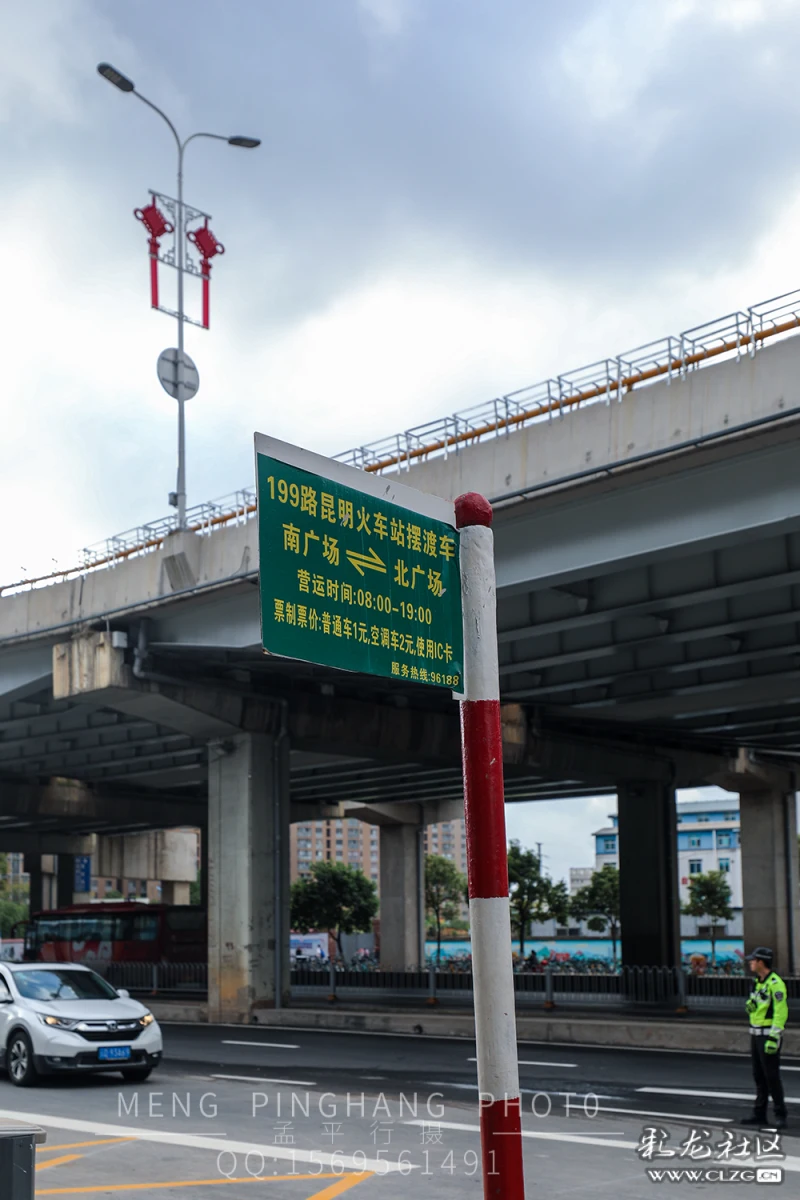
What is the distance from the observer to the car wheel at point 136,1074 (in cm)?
1702

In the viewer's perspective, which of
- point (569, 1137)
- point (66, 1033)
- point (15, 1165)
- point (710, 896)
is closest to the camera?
point (15, 1165)

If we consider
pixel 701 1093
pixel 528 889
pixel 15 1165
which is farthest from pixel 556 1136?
pixel 528 889

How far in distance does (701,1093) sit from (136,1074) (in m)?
7.10

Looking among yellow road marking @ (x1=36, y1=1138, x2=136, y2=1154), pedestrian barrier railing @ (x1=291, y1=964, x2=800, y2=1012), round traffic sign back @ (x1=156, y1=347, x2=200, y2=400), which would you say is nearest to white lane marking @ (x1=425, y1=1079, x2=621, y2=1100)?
yellow road marking @ (x1=36, y1=1138, x2=136, y2=1154)

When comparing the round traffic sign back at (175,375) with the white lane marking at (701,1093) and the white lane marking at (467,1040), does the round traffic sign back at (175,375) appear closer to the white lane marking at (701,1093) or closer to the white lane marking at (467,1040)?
the white lane marking at (467,1040)

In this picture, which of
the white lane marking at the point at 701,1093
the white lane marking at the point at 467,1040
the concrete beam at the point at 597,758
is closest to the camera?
the white lane marking at the point at 701,1093

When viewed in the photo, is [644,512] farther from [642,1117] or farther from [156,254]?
[156,254]

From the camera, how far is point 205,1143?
11945 millimetres

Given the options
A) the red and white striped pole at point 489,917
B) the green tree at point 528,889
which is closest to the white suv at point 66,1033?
the red and white striped pole at point 489,917

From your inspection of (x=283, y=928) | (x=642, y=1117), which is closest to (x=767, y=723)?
(x=283, y=928)

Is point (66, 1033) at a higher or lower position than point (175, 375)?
lower

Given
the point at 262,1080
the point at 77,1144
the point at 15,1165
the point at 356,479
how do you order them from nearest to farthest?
the point at 356,479 < the point at 15,1165 < the point at 77,1144 < the point at 262,1080

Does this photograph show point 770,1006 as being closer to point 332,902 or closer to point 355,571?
point 355,571

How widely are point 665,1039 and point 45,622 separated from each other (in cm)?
1561
